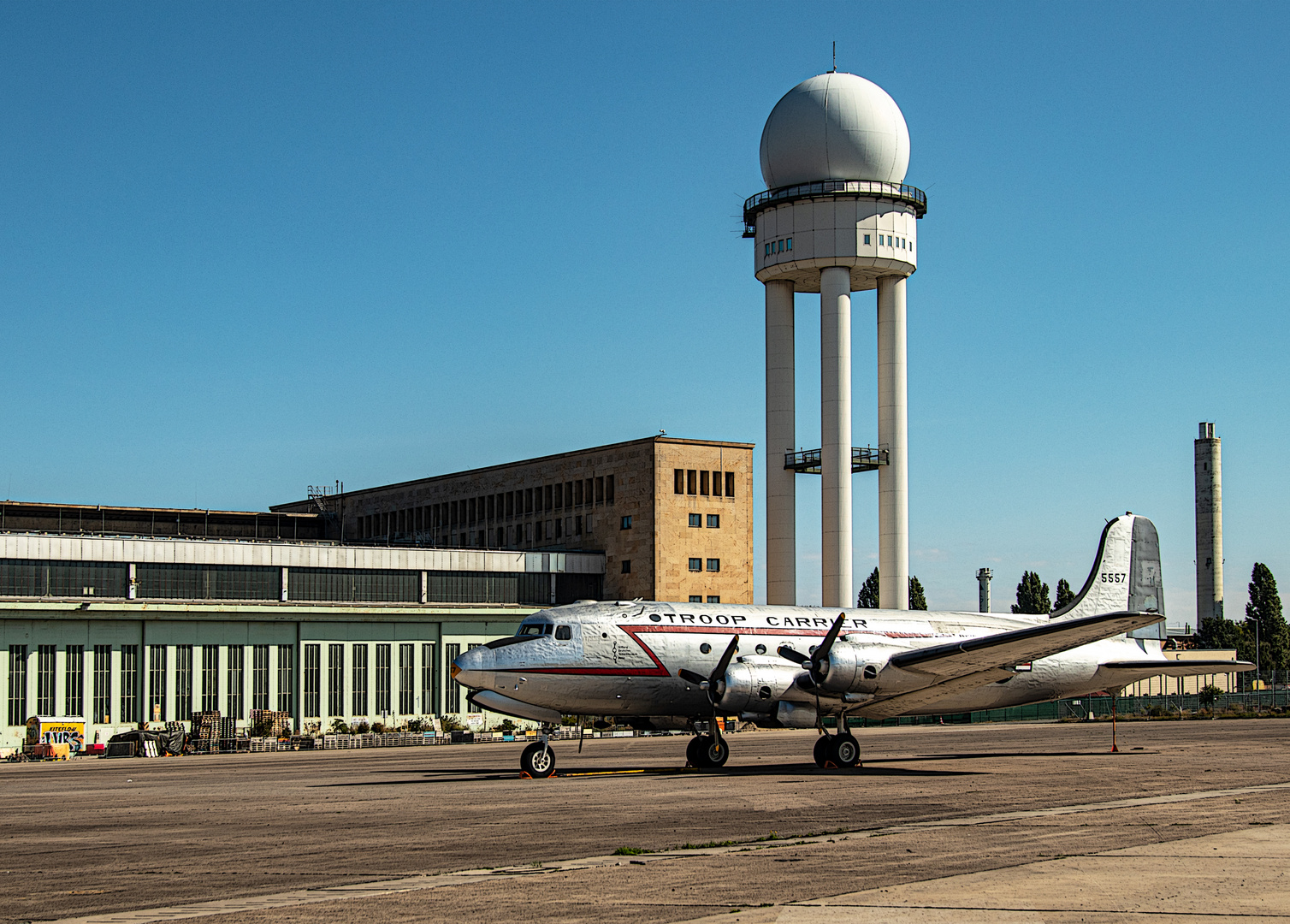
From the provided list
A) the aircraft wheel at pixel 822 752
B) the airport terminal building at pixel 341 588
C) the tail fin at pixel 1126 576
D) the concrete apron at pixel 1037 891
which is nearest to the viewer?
the concrete apron at pixel 1037 891

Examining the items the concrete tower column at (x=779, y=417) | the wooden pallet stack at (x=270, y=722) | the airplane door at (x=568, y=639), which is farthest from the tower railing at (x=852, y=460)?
the airplane door at (x=568, y=639)

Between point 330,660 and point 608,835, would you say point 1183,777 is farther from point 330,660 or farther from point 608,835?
point 330,660

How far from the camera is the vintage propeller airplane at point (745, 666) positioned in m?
30.8

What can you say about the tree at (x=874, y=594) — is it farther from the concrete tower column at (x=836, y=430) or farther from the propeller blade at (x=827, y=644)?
the propeller blade at (x=827, y=644)

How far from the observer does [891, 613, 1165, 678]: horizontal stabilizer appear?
30.6m

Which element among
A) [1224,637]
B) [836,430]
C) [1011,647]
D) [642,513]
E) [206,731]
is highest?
[836,430]

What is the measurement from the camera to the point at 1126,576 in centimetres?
4134

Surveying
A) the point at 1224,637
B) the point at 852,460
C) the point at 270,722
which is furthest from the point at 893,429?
the point at 1224,637

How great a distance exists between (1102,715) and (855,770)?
4862cm

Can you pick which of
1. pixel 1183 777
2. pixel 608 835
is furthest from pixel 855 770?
pixel 608 835

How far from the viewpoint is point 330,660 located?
67938 mm

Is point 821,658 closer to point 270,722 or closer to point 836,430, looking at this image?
point 270,722

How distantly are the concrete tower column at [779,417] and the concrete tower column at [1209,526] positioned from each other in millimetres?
62302

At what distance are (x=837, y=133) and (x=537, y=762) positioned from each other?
54163 mm
